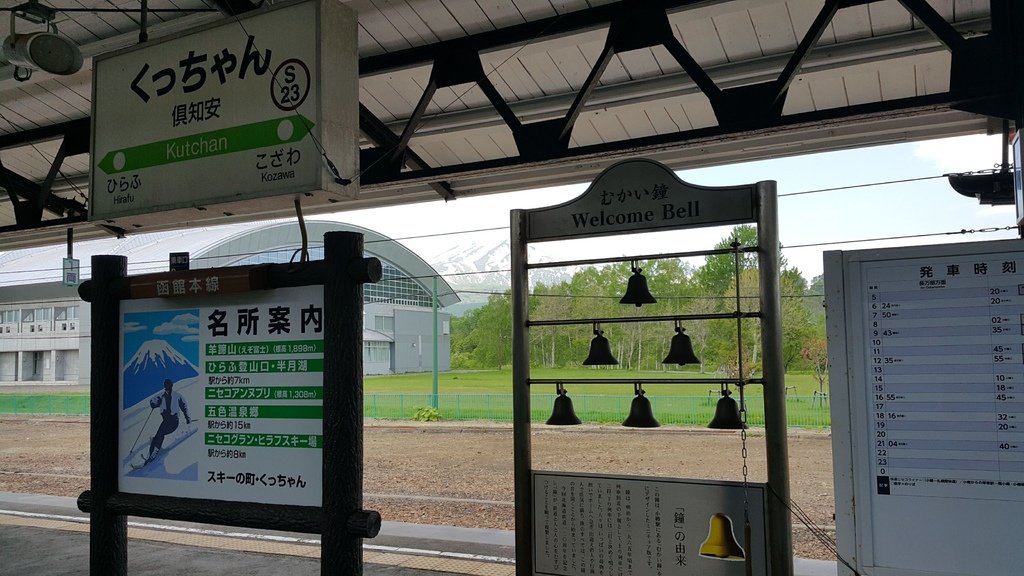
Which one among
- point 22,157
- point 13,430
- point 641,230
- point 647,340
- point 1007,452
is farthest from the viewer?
point 13,430

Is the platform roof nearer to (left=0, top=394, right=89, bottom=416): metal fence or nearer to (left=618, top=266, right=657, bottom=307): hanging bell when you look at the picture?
(left=618, top=266, right=657, bottom=307): hanging bell

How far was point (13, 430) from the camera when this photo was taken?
22438mm

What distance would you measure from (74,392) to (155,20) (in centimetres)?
3190

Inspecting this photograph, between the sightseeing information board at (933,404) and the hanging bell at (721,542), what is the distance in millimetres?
722

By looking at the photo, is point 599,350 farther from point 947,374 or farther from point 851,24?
point 851,24

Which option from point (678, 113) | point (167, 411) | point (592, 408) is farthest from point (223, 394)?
point (592, 408)

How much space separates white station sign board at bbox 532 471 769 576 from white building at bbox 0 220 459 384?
19068mm

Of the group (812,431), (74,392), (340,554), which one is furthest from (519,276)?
(74,392)

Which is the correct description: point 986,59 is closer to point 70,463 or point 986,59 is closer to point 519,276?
point 519,276

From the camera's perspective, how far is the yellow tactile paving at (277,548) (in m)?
5.02

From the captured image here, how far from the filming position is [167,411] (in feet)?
8.95

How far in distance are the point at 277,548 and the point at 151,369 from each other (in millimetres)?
3325

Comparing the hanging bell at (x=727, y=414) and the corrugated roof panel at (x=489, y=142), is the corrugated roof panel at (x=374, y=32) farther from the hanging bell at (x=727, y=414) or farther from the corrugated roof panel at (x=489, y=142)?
the hanging bell at (x=727, y=414)

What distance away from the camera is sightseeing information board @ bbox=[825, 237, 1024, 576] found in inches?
88.1
